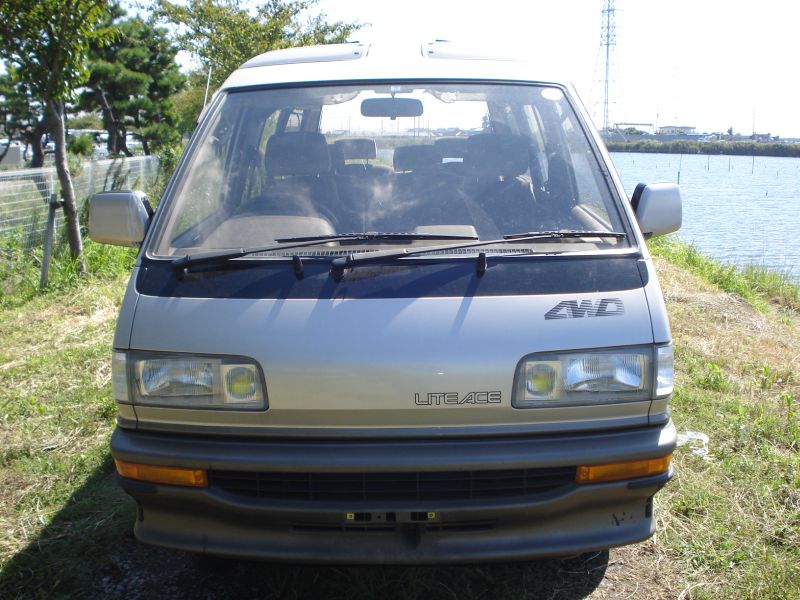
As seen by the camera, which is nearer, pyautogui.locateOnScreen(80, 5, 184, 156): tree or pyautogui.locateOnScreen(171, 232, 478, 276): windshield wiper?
pyautogui.locateOnScreen(171, 232, 478, 276): windshield wiper

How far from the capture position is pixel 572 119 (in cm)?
338

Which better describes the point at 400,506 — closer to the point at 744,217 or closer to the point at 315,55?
the point at 315,55

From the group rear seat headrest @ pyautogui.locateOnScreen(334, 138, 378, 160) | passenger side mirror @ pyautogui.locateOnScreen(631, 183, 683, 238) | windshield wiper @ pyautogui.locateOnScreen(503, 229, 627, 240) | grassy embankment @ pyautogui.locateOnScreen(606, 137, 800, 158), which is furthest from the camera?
grassy embankment @ pyautogui.locateOnScreen(606, 137, 800, 158)

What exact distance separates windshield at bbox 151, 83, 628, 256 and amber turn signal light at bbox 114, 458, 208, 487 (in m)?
0.80

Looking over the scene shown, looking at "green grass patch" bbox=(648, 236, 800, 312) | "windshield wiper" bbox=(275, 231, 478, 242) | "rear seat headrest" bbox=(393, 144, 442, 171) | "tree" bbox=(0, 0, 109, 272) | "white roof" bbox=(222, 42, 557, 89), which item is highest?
"tree" bbox=(0, 0, 109, 272)

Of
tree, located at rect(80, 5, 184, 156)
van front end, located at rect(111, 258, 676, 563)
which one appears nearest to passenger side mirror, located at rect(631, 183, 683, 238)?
van front end, located at rect(111, 258, 676, 563)

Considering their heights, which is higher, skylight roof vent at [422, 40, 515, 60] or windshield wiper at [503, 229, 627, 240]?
skylight roof vent at [422, 40, 515, 60]

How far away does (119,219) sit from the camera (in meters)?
3.18

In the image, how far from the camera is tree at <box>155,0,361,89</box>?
49.2 ft

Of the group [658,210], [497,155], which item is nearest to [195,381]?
[497,155]

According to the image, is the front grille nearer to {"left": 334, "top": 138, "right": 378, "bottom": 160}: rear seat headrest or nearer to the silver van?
the silver van

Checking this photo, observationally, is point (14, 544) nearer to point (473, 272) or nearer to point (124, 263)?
point (473, 272)

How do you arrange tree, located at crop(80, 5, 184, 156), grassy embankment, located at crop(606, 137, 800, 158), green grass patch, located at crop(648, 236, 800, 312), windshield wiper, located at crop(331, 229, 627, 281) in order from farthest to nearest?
grassy embankment, located at crop(606, 137, 800, 158), tree, located at crop(80, 5, 184, 156), green grass patch, located at crop(648, 236, 800, 312), windshield wiper, located at crop(331, 229, 627, 281)

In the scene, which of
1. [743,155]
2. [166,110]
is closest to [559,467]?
[166,110]
